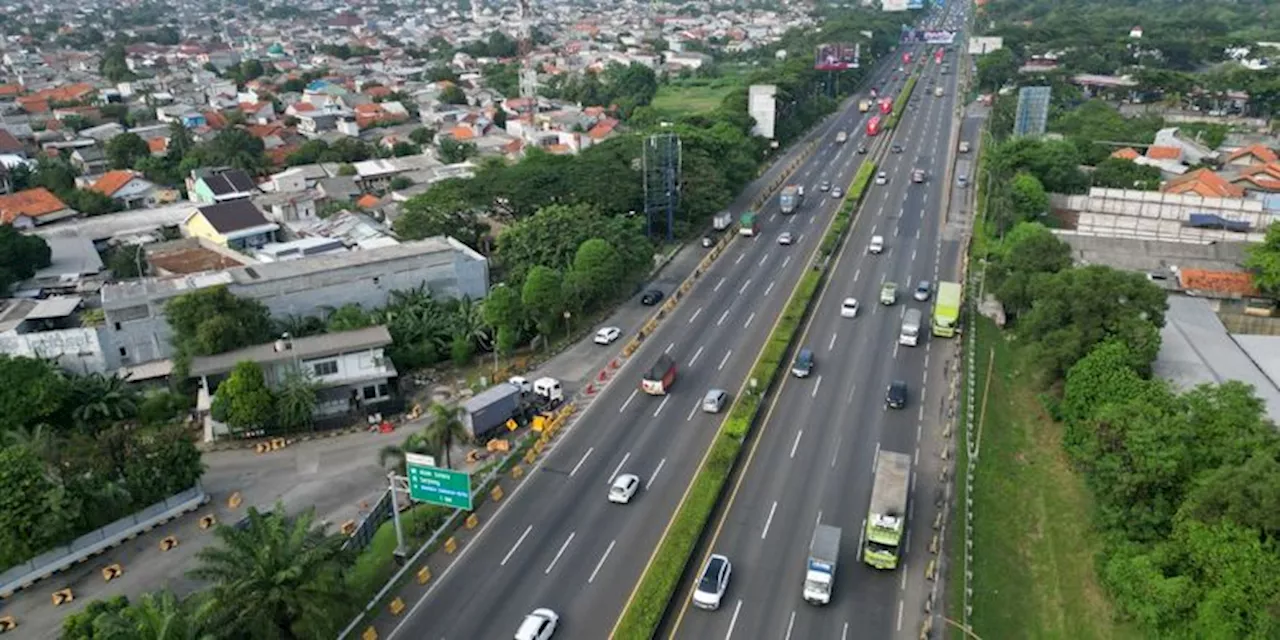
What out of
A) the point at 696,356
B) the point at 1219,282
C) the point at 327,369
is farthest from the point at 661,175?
the point at 1219,282

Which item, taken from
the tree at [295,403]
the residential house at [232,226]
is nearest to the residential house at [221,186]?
the residential house at [232,226]

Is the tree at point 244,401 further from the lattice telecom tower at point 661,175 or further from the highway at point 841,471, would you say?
the lattice telecom tower at point 661,175

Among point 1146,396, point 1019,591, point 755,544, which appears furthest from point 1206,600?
point 755,544

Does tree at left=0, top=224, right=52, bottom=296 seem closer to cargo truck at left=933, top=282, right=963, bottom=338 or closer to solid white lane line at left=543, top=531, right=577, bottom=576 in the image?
solid white lane line at left=543, top=531, right=577, bottom=576

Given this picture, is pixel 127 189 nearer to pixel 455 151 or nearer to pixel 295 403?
pixel 455 151

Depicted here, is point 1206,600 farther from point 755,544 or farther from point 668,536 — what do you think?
point 668,536

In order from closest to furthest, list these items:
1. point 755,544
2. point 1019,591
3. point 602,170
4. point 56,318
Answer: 1. point 1019,591
2. point 755,544
3. point 56,318
4. point 602,170
